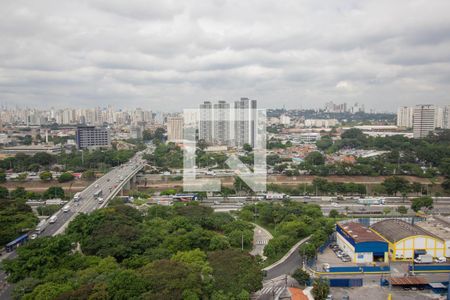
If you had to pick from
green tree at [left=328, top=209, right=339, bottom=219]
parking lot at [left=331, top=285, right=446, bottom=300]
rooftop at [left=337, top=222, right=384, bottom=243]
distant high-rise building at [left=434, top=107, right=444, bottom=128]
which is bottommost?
parking lot at [left=331, top=285, right=446, bottom=300]

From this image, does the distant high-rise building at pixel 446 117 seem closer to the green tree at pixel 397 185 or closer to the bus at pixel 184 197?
the green tree at pixel 397 185

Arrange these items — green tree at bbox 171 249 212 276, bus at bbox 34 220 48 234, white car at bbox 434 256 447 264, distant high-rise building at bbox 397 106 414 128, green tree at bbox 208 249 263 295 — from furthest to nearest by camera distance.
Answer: distant high-rise building at bbox 397 106 414 128
bus at bbox 34 220 48 234
white car at bbox 434 256 447 264
green tree at bbox 171 249 212 276
green tree at bbox 208 249 263 295

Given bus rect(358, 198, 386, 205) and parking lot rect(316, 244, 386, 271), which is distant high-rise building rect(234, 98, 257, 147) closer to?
bus rect(358, 198, 386, 205)

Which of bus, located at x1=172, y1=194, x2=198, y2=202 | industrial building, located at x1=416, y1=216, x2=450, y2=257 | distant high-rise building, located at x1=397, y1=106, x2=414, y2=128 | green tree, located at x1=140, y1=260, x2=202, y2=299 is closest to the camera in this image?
green tree, located at x1=140, y1=260, x2=202, y2=299

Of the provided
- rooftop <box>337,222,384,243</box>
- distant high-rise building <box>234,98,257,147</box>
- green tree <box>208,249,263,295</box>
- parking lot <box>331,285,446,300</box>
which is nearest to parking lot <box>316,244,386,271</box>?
rooftop <box>337,222,384,243</box>

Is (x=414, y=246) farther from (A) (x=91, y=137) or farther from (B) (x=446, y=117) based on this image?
(B) (x=446, y=117)

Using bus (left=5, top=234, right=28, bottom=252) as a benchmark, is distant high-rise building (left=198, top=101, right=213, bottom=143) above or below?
above

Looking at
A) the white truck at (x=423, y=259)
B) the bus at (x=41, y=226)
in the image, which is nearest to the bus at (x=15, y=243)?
the bus at (x=41, y=226)

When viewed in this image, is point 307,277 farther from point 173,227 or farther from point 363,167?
point 363,167
